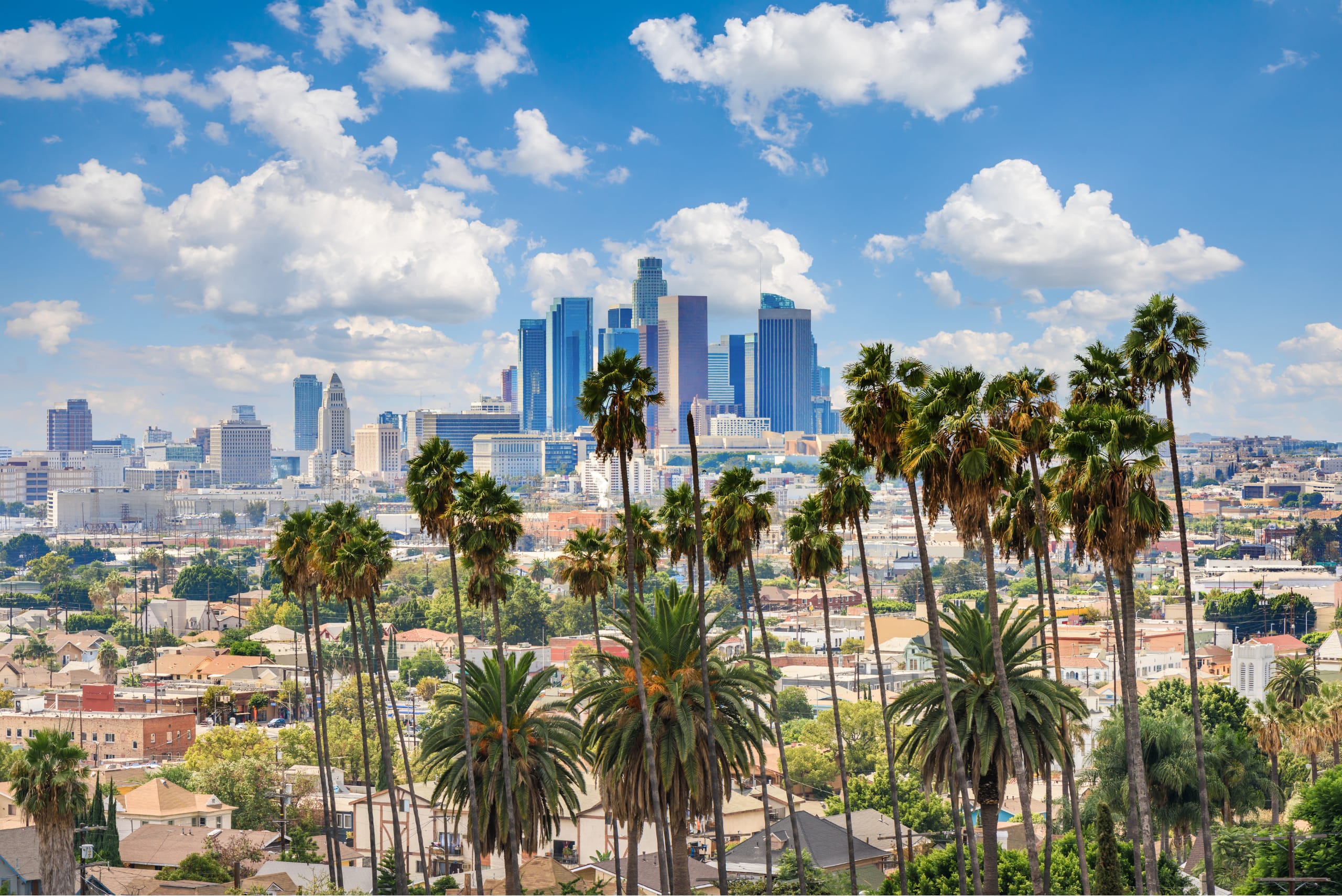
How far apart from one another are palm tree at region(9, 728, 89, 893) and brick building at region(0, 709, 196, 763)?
178 ft

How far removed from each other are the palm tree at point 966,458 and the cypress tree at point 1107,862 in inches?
255

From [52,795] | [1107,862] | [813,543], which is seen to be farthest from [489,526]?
[1107,862]

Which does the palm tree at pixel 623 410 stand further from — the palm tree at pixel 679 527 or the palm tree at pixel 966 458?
the palm tree at pixel 679 527

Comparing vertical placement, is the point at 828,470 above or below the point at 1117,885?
above

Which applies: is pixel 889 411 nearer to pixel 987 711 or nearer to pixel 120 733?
pixel 987 711

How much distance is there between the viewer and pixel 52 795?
33.4 metres

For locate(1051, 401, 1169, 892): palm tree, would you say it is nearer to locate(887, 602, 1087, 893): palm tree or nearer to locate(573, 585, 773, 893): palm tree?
locate(887, 602, 1087, 893): palm tree

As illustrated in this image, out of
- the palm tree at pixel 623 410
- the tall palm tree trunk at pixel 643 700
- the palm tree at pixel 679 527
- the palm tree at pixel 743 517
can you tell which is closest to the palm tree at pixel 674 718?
the tall palm tree trunk at pixel 643 700

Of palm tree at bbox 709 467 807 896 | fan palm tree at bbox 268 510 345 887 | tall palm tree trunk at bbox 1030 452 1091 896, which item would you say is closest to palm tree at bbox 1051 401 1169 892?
tall palm tree trunk at bbox 1030 452 1091 896

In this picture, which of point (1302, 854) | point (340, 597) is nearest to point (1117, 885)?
point (1302, 854)

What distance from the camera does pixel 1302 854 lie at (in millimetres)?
35219

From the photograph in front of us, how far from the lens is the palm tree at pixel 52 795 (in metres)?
33.2

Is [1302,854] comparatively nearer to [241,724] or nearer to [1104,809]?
[1104,809]

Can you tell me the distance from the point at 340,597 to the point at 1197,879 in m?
29.4
